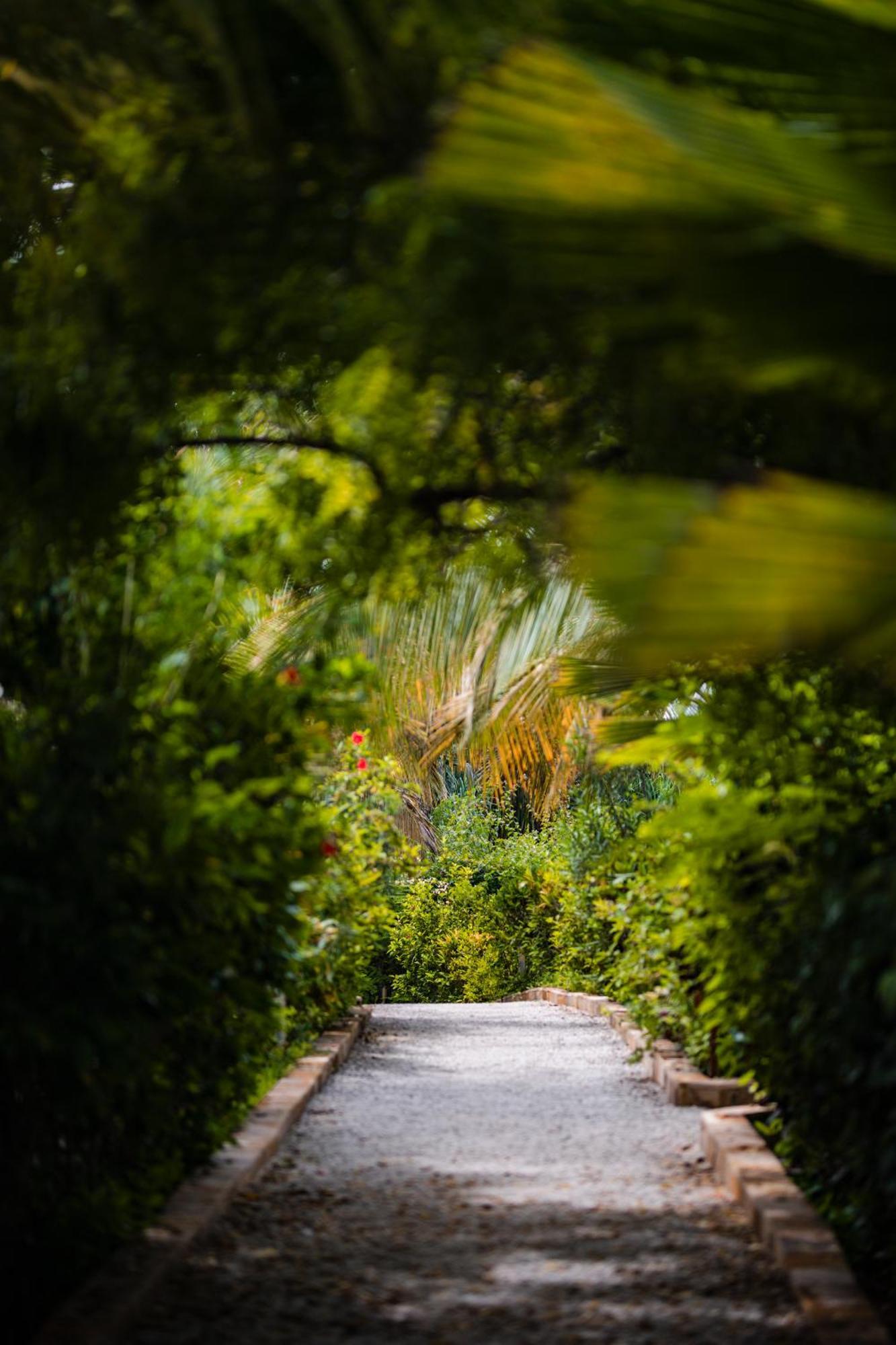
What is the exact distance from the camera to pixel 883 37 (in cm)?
227

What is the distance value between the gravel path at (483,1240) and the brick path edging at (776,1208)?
8cm

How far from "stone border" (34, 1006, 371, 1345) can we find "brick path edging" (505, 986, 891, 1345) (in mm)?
1612

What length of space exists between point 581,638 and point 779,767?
14.0 feet

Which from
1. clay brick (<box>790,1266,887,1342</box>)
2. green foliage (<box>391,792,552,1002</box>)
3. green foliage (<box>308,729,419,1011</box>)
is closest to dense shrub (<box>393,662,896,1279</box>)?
clay brick (<box>790,1266,887,1342</box>)

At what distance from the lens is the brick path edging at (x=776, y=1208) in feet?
10.4

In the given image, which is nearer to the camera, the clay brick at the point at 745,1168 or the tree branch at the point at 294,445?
the tree branch at the point at 294,445

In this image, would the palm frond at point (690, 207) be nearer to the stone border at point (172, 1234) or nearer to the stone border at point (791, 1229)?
the stone border at point (791, 1229)

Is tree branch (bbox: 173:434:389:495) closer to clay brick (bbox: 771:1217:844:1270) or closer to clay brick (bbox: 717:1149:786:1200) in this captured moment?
clay brick (bbox: 771:1217:844:1270)

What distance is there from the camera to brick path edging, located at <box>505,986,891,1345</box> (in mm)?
3160

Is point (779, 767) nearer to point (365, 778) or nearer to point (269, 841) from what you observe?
point (269, 841)

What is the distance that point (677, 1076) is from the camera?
6.87 metres

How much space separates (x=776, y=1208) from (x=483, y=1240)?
896mm

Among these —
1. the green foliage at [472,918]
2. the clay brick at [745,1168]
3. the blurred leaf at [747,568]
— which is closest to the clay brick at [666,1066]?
the clay brick at [745,1168]

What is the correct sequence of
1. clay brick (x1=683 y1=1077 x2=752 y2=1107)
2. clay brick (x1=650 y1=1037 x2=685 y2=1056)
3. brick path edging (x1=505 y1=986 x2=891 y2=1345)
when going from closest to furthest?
brick path edging (x1=505 y1=986 x2=891 y2=1345) < clay brick (x1=683 y1=1077 x2=752 y2=1107) < clay brick (x1=650 y1=1037 x2=685 y2=1056)
